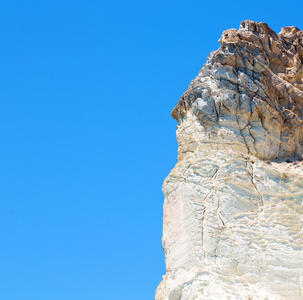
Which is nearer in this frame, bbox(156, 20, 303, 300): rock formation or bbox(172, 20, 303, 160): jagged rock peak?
bbox(156, 20, 303, 300): rock formation

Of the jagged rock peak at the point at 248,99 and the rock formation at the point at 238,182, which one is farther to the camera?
the jagged rock peak at the point at 248,99

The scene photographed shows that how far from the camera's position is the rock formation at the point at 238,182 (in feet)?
79.3

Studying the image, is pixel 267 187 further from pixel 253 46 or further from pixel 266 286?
pixel 253 46

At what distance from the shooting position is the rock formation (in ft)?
79.3

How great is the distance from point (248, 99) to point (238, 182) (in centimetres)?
394

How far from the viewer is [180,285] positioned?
78.7 feet

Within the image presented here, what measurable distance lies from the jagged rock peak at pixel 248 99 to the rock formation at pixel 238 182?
0.13 feet

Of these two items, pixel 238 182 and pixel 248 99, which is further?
pixel 248 99

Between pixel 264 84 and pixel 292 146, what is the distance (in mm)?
2869

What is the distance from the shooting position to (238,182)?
1025 inches

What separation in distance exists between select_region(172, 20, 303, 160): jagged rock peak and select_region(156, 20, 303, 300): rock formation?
40mm

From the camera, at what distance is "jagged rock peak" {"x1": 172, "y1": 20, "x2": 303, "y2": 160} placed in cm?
2794

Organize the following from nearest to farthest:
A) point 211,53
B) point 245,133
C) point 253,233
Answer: point 253,233 < point 245,133 < point 211,53

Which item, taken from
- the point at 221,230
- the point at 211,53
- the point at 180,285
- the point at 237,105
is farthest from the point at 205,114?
the point at 180,285
